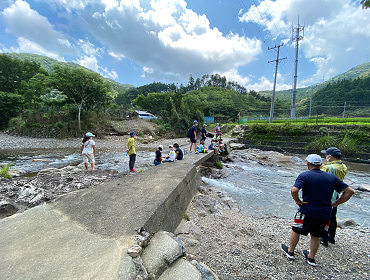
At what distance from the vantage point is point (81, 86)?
24.2 metres

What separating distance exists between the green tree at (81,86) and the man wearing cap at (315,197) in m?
27.2

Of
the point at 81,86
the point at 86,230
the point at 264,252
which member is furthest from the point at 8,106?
the point at 264,252

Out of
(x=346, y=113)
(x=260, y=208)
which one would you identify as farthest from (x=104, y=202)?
(x=346, y=113)

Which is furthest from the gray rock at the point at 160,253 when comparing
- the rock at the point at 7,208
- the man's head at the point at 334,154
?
the man's head at the point at 334,154

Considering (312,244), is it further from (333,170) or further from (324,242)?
(333,170)

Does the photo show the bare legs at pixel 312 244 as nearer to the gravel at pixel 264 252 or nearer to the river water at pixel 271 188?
the gravel at pixel 264 252

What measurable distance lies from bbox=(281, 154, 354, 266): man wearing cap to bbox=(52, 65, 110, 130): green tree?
2717 cm

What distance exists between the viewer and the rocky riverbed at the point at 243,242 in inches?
108

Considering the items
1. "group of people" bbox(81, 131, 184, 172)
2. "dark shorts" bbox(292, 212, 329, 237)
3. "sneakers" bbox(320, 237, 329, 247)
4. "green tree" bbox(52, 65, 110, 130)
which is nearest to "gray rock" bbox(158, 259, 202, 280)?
"dark shorts" bbox(292, 212, 329, 237)

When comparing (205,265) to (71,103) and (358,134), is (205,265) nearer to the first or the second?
(358,134)

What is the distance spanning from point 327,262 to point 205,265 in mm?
2160

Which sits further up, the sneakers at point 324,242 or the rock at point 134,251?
the rock at point 134,251

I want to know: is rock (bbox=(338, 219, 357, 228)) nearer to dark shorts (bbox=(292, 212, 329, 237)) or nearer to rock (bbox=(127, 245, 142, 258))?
dark shorts (bbox=(292, 212, 329, 237))

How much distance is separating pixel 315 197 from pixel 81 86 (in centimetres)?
2789
